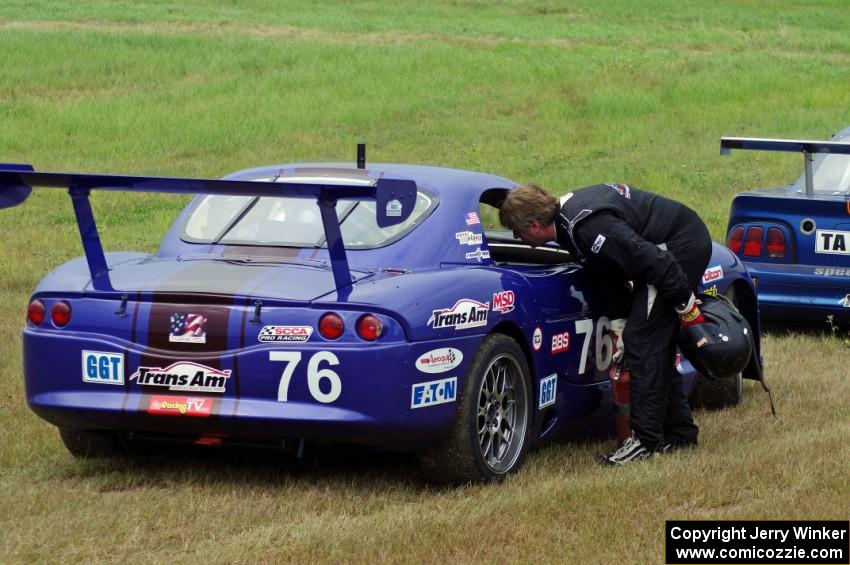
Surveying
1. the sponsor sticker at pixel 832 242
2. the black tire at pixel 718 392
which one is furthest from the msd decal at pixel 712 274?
the sponsor sticker at pixel 832 242

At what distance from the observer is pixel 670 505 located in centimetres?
540

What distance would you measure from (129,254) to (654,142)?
18560 mm

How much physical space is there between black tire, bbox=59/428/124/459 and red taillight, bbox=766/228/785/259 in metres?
5.32

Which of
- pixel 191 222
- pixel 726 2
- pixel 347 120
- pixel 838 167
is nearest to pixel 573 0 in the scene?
pixel 726 2

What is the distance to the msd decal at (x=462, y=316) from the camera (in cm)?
555

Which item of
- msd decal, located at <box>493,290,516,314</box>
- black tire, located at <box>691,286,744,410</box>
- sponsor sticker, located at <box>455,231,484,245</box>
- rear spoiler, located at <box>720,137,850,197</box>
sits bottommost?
black tire, located at <box>691,286,744,410</box>

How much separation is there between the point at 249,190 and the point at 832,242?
5.54 meters

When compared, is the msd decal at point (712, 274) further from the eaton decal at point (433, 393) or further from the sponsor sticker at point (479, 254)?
the eaton decal at point (433, 393)

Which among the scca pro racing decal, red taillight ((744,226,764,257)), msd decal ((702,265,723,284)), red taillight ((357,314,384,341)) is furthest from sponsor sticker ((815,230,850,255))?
the scca pro racing decal

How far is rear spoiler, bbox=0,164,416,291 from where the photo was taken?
210 inches

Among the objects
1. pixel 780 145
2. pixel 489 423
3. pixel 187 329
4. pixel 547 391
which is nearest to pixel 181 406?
pixel 187 329

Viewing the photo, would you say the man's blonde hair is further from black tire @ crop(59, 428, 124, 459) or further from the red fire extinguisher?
black tire @ crop(59, 428, 124, 459)

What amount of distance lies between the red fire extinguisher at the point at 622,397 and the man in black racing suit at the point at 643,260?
7 centimetres

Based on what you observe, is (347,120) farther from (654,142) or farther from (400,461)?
(400,461)
